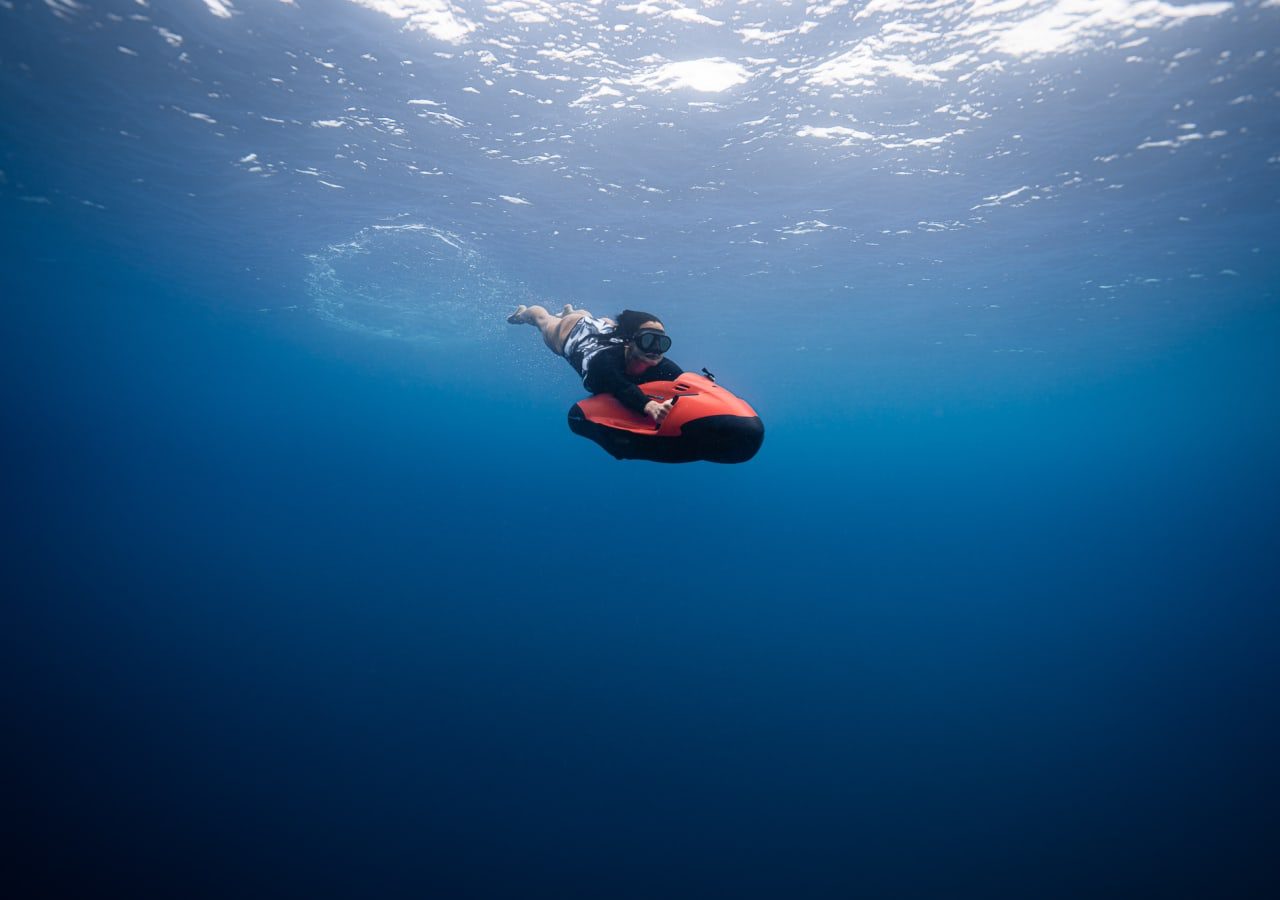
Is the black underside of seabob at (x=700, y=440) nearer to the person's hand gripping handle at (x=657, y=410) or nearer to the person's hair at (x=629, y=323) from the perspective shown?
the person's hand gripping handle at (x=657, y=410)

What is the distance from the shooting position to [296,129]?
11555mm

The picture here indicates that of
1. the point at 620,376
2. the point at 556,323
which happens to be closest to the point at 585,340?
the point at 620,376

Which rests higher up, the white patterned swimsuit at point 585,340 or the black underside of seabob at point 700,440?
the white patterned swimsuit at point 585,340

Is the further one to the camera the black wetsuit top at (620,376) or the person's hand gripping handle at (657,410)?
the black wetsuit top at (620,376)

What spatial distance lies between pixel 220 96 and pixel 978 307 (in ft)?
89.2

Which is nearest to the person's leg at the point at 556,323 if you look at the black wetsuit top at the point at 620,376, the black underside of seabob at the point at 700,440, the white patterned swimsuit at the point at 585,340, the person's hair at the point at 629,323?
the white patterned swimsuit at the point at 585,340

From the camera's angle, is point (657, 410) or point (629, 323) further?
point (629, 323)

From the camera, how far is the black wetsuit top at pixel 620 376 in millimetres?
4305

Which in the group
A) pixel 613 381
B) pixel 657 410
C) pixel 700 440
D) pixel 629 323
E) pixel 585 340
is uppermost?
pixel 585 340

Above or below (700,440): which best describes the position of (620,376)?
above

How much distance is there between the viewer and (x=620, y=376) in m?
4.54

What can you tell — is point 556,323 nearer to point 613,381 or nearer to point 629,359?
point 629,359

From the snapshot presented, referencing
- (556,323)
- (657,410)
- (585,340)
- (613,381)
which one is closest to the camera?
(657,410)

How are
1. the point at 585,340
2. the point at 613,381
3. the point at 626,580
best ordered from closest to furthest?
the point at 613,381 < the point at 585,340 < the point at 626,580
